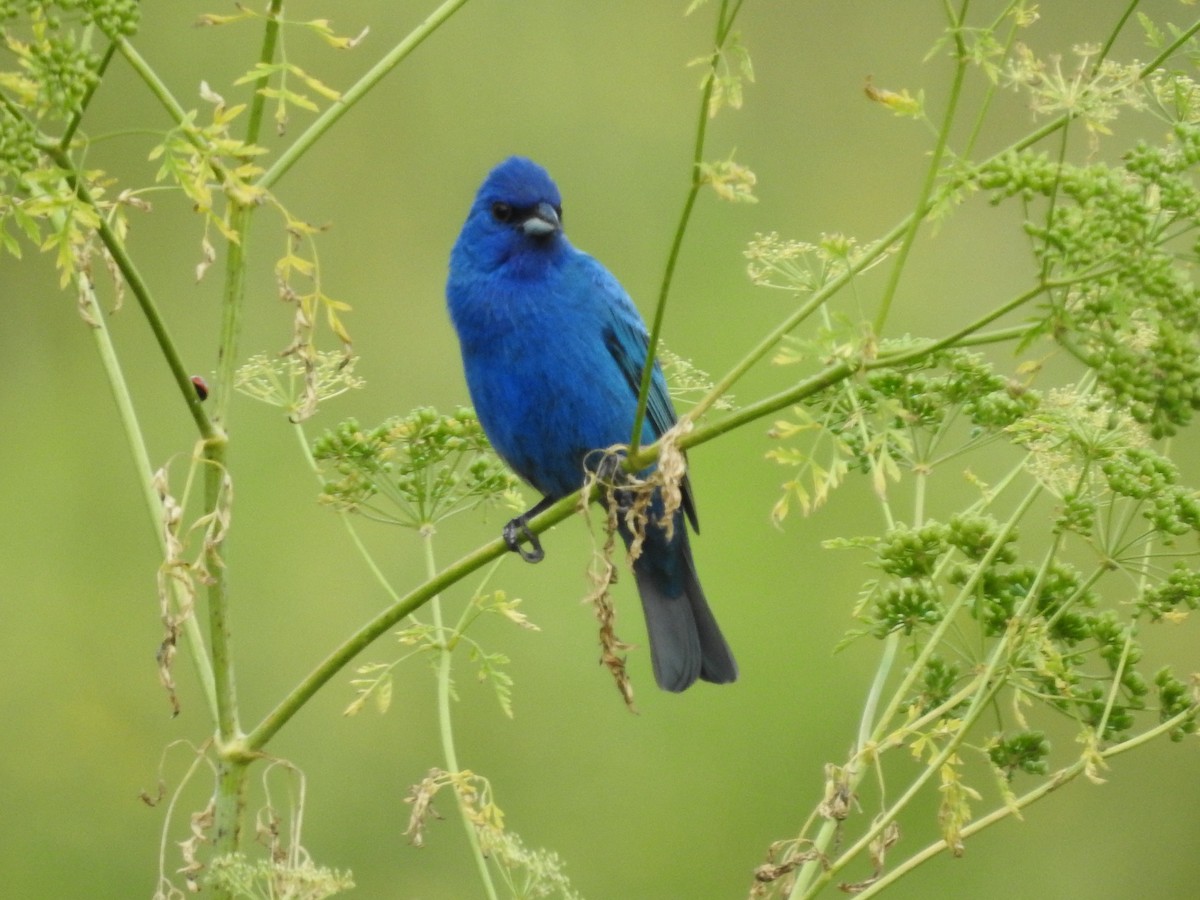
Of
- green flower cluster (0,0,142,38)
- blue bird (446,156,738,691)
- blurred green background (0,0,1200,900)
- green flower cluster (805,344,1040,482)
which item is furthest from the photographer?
blurred green background (0,0,1200,900)

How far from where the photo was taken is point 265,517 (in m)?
7.90

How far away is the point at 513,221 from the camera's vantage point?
4770mm

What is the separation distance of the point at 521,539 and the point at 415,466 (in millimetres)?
530

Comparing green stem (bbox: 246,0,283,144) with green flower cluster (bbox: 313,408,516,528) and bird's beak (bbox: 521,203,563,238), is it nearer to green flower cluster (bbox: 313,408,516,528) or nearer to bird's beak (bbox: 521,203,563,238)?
green flower cluster (bbox: 313,408,516,528)

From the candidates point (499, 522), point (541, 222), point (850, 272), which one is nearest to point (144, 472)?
point (850, 272)

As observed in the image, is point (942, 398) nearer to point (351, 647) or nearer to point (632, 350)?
point (351, 647)

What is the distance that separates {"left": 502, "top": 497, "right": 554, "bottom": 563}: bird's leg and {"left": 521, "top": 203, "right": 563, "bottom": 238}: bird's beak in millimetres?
738

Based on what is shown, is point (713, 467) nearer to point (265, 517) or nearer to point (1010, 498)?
point (1010, 498)

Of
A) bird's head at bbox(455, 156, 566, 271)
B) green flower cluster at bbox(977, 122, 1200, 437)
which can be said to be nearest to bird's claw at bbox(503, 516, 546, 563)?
bird's head at bbox(455, 156, 566, 271)

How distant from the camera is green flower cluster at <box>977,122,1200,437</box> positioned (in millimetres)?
1997

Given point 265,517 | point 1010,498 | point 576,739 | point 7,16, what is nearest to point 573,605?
point 576,739

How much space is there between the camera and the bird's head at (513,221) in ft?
15.5

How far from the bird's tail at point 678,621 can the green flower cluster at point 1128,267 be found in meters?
2.49

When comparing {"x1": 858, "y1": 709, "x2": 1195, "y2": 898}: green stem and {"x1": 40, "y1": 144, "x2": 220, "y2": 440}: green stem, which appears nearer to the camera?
{"x1": 40, "y1": 144, "x2": 220, "y2": 440}: green stem
